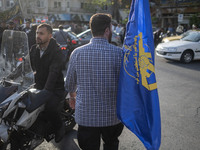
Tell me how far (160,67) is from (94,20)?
26.1ft

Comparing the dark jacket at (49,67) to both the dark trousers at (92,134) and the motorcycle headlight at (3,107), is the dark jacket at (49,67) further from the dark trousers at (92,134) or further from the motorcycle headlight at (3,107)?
the dark trousers at (92,134)

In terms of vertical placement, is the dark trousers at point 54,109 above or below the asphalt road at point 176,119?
above

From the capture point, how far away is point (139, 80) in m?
1.92

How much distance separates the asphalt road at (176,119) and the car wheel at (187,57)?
255 centimetres

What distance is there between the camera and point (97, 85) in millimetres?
2002

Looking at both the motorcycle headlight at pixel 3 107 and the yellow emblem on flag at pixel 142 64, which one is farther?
the motorcycle headlight at pixel 3 107

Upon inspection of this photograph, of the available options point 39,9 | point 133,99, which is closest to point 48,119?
point 133,99

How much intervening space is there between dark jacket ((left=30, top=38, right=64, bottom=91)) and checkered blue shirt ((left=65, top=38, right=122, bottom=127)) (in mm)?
906

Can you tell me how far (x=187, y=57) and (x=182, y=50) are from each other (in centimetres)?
50

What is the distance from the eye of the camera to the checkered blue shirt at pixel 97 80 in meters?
1.98

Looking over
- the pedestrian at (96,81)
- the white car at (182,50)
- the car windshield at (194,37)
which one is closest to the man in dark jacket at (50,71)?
the pedestrian at (96,81)

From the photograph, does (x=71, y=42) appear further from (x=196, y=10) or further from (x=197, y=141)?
(x=196, y=10)

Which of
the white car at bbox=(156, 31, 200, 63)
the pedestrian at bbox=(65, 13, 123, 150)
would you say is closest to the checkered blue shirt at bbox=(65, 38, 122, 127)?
the pedestrian at bbox=(65, 13, 123, 150)

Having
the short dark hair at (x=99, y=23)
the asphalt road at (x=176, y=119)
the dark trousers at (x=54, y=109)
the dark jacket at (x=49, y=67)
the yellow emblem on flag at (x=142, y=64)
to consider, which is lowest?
the asphalt road at (x=176, y=119)
